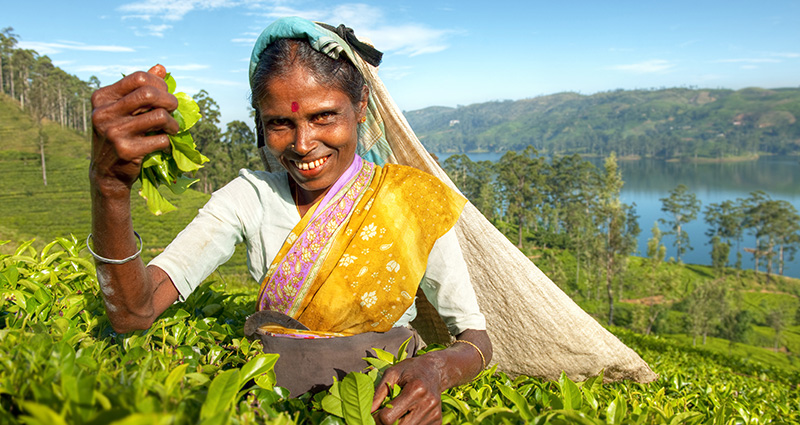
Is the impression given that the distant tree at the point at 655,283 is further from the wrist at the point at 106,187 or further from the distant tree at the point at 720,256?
the wrist at the point at 106,187

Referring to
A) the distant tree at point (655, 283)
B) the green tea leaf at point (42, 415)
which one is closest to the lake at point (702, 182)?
the distant tree at point (655, 283)

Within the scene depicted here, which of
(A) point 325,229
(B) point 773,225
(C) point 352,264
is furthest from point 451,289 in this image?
(B) point 773,225

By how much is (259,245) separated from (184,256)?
33 cm

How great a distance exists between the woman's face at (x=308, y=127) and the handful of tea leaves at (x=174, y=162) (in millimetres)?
425

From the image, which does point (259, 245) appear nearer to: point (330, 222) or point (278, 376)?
point (330, 222)

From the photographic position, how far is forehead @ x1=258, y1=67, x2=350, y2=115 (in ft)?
6.18

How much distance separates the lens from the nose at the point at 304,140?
188cm

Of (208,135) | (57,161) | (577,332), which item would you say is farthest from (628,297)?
(57,161)

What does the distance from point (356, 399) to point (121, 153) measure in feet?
2.86

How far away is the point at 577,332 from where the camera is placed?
2.50 meters

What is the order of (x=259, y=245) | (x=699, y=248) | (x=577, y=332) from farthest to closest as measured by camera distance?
(x=699, y=248), (x=577, y=332), (x=259, y=245)

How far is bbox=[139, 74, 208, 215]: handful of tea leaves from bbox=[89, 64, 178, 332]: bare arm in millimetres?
89

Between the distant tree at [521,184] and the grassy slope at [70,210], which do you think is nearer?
the grassy slope at [70,210]

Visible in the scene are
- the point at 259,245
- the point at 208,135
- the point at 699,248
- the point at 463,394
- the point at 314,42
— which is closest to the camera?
the point at 463,394
